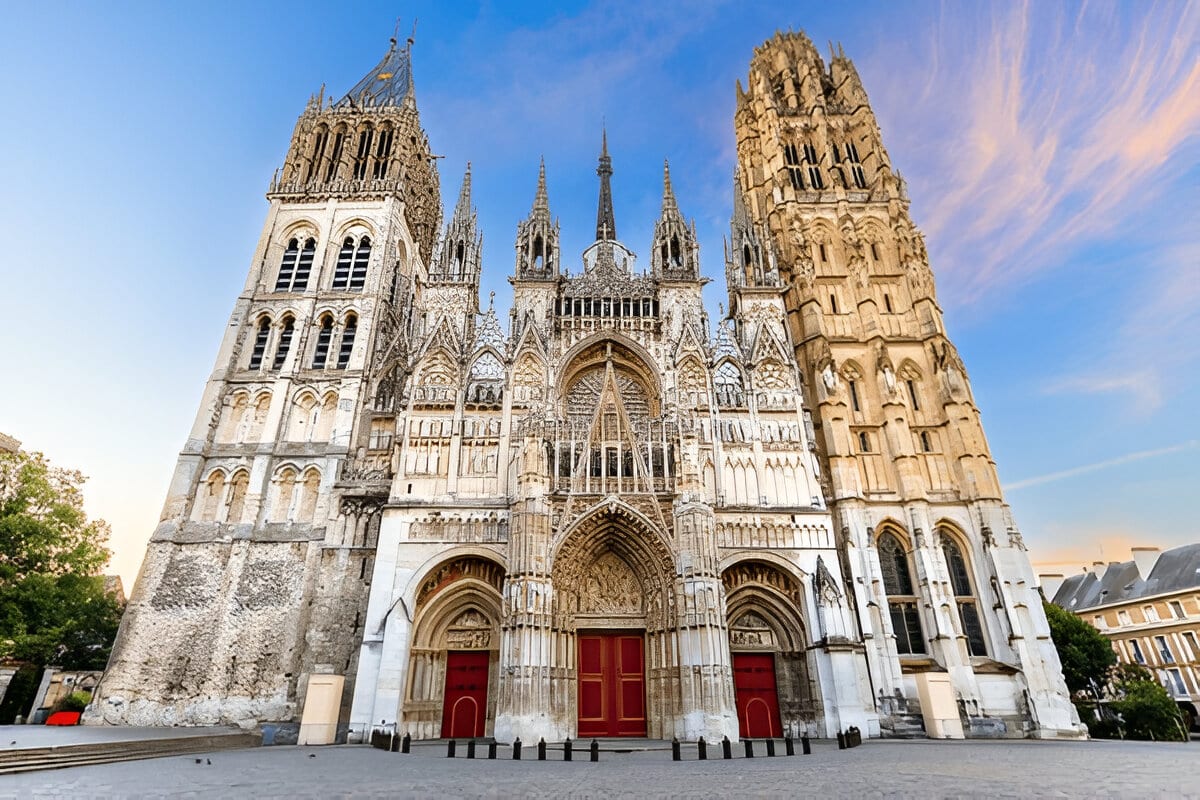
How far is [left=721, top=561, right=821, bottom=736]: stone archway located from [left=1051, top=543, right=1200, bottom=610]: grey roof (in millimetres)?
30882

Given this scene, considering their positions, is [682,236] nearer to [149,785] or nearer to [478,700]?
[478,700]

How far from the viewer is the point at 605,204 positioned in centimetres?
3659

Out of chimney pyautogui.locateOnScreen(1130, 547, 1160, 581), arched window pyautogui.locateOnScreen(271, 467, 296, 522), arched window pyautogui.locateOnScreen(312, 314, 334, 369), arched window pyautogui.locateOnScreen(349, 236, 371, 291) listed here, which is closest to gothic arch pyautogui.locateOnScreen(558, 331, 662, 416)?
arched window pyautogui.locateOnScreen(312, 314, 334, 369)

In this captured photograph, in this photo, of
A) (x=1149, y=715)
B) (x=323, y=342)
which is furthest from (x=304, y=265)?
→ (x=1149, y=715)

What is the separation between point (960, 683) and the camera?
2038 centimetres

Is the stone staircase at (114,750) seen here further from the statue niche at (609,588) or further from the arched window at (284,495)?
the statue niche at (609,588)

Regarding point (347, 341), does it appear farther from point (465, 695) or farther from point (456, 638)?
point (465, 695)

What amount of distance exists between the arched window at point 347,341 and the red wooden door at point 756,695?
20965mm

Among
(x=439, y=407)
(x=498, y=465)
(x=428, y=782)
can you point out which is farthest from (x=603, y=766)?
(x=439, y=407)

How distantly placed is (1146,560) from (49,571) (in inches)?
2369

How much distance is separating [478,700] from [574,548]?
20.1 ft

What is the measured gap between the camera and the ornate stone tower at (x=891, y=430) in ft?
67.9

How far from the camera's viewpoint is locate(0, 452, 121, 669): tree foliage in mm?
21812

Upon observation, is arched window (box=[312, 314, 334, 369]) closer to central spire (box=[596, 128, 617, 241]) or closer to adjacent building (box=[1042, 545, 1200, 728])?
central spire (box=[596, 128, 617, 241])
